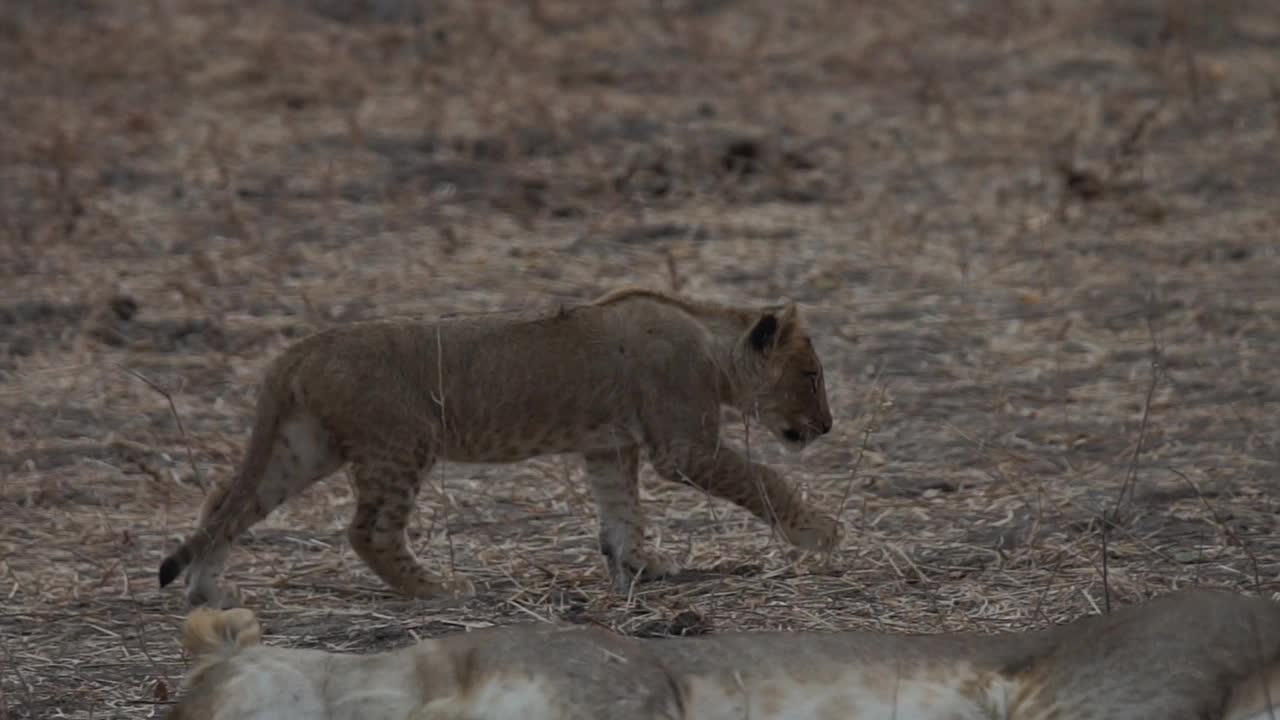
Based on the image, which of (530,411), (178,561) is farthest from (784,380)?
(178,561)

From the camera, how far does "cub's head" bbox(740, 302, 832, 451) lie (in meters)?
6.68

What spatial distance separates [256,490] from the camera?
6223mm

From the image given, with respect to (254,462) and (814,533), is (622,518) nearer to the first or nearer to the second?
(814,533)

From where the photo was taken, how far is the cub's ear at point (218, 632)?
14.6ft

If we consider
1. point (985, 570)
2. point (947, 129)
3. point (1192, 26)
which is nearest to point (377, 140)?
point (947, 129)

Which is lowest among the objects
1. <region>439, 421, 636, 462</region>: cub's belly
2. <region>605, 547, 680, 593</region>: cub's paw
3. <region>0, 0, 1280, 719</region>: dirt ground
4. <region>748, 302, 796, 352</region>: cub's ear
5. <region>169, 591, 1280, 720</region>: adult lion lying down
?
<region>0, 0, 1280, 719</region>: dirt ground

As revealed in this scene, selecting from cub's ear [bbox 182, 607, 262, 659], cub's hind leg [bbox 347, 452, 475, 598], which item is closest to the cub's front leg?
cub's hind leg [bbox 347, 452, 475, 598]

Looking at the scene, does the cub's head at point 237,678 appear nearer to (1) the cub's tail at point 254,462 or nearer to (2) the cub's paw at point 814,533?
(1) the cub's tail at point 254,462

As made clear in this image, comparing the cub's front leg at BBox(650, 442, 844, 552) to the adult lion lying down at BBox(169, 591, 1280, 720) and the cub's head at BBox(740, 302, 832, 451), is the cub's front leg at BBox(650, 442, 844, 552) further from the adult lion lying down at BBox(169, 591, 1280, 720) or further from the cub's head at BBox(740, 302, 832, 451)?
the adult lion lying down at BBox(169, 591, 1280, 720)

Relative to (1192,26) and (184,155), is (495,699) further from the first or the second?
(1192,26)

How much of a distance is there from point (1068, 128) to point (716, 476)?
6.69m

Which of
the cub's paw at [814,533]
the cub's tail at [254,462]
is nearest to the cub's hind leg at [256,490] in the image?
the cub's tail at [254,462]

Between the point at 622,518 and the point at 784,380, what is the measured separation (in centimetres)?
66

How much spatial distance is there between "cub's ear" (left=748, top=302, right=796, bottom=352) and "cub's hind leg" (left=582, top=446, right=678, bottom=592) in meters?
0.45
